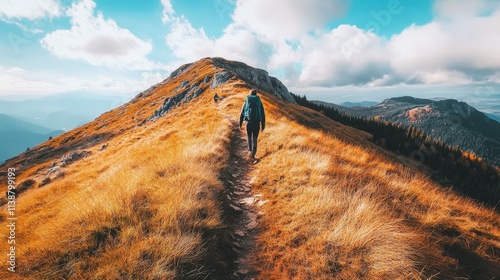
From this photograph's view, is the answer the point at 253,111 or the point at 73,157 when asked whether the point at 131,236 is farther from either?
the point at 73,157

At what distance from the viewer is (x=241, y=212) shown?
23.6 ft

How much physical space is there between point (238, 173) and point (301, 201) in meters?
4.35

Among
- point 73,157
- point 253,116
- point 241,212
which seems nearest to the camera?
point 241,212

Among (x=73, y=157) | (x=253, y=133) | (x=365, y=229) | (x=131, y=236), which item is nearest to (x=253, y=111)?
(x=253, y=133)

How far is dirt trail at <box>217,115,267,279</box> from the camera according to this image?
507cm

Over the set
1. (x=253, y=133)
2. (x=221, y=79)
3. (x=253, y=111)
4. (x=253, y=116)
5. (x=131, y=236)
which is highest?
(x=221, y=79)

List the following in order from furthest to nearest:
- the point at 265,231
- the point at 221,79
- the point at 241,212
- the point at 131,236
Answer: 1. the point at 221,79
2. the point at 241,212
3. the point at 265,231
4. the point at 131,236

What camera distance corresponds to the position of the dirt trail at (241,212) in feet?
16.6

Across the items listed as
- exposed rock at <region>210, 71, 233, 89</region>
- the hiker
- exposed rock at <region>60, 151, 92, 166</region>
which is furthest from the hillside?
exposed rock at <region>210, 71, 233, 89</region>

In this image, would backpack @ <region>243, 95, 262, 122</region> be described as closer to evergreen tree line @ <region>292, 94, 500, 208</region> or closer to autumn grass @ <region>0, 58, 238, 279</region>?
autumn grass @ <region>0, 58, 238, 279</region>

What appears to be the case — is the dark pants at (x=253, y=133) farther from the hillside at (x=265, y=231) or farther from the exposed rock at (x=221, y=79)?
the exposed rock at (x=221, y=79)

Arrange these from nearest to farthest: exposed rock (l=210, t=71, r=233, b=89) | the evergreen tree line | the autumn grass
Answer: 1. the autumn grass
2. the evergreen tree line
3. exposed rock (l=210, t=71, r=233, b=89)

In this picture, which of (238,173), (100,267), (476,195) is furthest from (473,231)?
(476,195)

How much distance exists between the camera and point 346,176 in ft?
26.4
